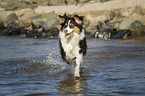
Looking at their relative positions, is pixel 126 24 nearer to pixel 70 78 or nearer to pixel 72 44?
pixel 72 44

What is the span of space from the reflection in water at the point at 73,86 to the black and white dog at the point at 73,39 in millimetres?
535

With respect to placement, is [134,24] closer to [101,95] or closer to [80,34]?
[80,34]

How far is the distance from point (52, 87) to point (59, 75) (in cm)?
170

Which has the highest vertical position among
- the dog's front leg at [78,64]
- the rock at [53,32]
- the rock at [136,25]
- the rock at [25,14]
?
the rock at [25,14]

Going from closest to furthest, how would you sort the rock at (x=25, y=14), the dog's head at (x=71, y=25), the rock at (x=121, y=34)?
the dog's head at (x=71, y=25) → the rock at (x=121, y=34) → the rock at (x=25, y=14)

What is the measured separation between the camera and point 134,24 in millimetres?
21125

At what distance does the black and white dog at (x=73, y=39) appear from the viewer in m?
7.90

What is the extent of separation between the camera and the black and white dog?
7898 millimetres

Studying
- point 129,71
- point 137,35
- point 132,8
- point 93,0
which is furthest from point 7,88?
point 93,0

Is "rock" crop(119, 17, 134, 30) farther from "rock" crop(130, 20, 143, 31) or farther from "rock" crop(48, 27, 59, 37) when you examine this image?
"rock" crop(48, 27, 59, 37)

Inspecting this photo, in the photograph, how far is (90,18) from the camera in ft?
95.1

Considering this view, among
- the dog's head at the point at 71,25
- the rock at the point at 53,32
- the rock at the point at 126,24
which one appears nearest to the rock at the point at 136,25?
the rock at the point at 126,24

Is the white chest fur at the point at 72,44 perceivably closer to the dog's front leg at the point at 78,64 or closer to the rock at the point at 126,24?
the dog's front leg at the point at 78,64

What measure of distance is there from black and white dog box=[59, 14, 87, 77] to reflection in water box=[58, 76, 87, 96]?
535 mm
